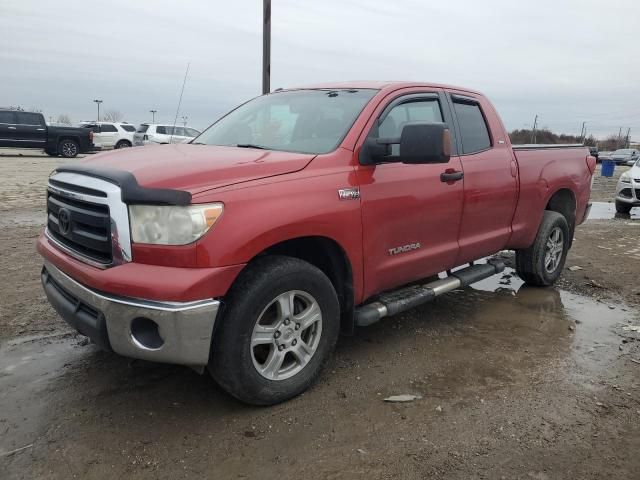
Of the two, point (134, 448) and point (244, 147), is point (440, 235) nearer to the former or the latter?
point (244, 147)

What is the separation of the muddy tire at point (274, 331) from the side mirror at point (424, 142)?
943mm

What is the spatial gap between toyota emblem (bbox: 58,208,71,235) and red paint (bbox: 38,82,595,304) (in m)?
0.15

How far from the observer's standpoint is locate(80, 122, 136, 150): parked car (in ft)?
87.0

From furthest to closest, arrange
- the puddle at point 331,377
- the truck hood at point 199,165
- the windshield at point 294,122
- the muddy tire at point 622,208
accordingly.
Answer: the muddy tire at point 622,208 → the windshield at point 294,122 → the puddle at point 331,377 → the truck hood at point 199,165

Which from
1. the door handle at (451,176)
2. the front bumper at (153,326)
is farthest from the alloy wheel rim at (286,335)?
the door handle at (451,176)

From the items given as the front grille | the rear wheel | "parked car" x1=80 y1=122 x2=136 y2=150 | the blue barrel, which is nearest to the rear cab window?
the front grille

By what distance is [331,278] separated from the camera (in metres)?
3.41

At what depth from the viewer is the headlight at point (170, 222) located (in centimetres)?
256

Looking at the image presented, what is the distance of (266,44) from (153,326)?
774 cm

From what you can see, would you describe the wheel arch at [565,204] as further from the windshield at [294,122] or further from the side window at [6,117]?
the side window at [6,117]

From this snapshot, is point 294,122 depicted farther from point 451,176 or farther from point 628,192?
point 628,192

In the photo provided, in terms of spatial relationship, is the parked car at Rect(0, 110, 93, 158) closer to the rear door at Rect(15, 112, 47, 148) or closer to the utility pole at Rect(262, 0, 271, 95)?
the rear door at Rect(15, 112, 47, 148)

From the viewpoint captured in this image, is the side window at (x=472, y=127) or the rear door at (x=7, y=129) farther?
the rear door at (x=7, y=129)

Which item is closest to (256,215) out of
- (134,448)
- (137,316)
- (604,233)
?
(137,316)
